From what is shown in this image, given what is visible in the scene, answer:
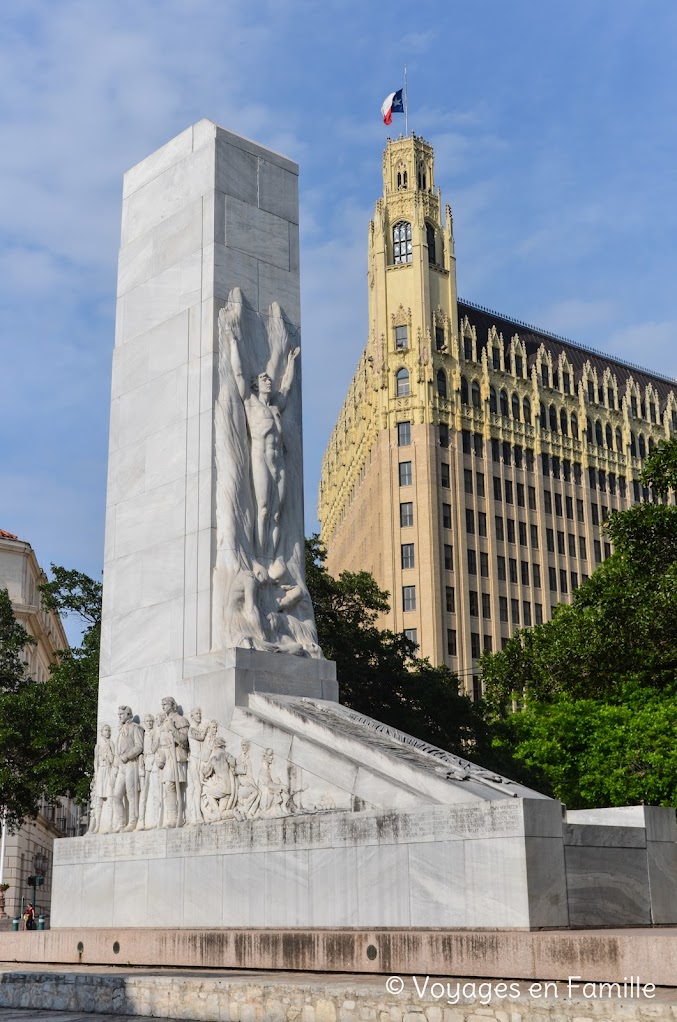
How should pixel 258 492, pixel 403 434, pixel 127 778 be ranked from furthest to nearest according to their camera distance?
pixel 403 434
pixel 258 492
pixel 127 778

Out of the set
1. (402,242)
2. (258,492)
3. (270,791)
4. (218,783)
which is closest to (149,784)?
(218,783)

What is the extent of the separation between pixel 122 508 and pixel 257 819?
7.92 metres

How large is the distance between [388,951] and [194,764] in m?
6.36

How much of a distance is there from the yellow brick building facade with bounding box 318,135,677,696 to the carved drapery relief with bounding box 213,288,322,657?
→ 57230 mm

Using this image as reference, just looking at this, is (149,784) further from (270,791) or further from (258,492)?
(258,492)

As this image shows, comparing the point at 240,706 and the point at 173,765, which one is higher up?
the point at 240,706

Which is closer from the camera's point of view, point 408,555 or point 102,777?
point 102,777

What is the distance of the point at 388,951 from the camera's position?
38.9 ft

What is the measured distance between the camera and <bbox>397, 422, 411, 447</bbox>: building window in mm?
83250

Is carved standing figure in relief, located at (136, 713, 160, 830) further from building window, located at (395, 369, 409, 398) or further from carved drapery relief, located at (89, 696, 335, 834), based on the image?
building window, located at (395, 369, 409, 398)

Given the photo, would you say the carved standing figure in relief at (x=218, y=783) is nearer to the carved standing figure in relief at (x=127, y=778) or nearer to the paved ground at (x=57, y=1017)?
the carved standing figure in relief at (x=127, y=778)

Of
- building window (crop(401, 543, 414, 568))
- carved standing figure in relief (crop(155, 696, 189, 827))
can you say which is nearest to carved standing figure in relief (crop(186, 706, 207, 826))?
carved standing figure in relief (crop(155, 696, 189, 827))

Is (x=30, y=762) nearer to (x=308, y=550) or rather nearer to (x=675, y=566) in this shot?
(x=308, y=550)

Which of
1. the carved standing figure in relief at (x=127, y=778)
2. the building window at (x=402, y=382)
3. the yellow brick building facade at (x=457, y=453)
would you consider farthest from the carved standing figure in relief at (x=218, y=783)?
the building window at (x=402, y=382)
